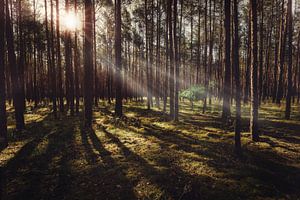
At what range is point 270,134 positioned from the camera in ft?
31.8

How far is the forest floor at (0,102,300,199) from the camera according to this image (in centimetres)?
484

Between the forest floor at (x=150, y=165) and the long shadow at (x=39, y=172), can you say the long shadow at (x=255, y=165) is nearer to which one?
the forest floor at (x=150, y=165)

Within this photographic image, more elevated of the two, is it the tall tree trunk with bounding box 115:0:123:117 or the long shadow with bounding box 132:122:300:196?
the tall tree trunk with bounding box 115:0:123:117

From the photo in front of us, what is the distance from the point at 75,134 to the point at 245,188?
8.47 m

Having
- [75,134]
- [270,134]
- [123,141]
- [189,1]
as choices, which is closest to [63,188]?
[123,141]

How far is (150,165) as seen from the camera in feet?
21.0

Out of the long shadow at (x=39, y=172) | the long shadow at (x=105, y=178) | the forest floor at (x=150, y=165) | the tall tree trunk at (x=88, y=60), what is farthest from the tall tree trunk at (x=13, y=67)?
the long shadow at (x=105, y=178)

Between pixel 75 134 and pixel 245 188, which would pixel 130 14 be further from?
pixel 245 188

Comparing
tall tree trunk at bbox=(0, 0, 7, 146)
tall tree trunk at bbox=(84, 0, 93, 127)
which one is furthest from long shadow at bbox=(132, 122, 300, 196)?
tall tree trunk at bbox=(0, 0, 7, 146)

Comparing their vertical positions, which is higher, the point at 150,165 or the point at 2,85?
the point at 2,85

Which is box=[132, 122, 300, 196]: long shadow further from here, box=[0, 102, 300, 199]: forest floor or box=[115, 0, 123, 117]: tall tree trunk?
box=[115, 0, 123, 117]: tall tree trunk

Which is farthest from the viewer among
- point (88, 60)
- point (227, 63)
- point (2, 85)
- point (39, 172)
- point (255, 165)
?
point (227, 63)

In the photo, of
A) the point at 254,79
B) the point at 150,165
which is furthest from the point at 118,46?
the point at 150,165

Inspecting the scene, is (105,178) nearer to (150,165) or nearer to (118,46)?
(150,165)
